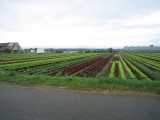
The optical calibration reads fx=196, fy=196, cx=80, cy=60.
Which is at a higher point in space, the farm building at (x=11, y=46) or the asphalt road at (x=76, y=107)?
the farm building at (x=11, y=46)

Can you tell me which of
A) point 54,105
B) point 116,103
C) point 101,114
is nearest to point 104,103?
point 116,103

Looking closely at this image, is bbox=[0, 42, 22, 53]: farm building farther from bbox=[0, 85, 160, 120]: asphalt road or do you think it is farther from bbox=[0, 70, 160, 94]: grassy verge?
bbox=[0, 85, 160, 120]: asphalt road

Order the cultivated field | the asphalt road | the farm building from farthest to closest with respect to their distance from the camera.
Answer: the farm building → the cultivated field → the asphalt road

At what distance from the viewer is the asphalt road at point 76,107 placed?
643cm

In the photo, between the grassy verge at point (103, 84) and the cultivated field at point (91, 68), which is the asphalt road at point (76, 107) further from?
the cultivated field at point (91, 68)

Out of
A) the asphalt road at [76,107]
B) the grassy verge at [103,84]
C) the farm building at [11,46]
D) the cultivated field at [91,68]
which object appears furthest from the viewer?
the farm building at [11,46]

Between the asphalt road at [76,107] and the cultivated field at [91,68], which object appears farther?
the cultivated field at [91,68]

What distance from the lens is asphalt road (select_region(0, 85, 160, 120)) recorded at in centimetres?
643

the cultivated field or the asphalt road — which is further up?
the asphalt road

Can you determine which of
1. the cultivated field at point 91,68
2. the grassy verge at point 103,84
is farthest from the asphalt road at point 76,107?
the cultivated field at point 91,68

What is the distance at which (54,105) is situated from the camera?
766cm

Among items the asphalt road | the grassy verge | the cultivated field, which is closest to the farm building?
the cultivated field

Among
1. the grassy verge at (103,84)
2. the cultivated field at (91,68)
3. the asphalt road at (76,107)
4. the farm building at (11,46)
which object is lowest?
the cultivated field at (91,68)

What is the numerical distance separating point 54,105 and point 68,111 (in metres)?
0.95
